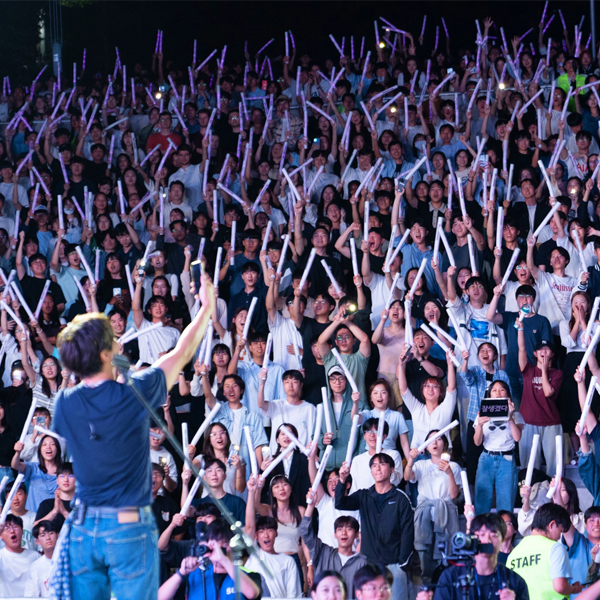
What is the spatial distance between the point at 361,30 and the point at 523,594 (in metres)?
12.0

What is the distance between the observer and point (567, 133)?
10.3m

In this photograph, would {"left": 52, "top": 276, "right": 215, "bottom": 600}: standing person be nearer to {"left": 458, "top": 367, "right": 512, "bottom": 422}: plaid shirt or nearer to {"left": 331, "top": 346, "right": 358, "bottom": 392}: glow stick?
{"left": 331, "top": 346, "right": 358, "bottom": 392}: glow stick

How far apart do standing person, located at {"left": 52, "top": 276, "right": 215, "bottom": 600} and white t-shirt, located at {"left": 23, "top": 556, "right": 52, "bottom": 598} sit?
12.3 feet

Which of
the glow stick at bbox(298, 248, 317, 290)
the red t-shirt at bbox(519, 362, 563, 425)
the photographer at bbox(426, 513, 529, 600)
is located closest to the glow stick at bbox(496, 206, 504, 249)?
the red t-shirt at bbox(519, 362, 563, 425)

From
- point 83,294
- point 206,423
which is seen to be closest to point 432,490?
point 206,423

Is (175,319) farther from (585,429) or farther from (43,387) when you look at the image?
(585,429)

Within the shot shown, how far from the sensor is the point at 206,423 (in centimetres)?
688

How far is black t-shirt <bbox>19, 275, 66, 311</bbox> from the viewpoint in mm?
9008

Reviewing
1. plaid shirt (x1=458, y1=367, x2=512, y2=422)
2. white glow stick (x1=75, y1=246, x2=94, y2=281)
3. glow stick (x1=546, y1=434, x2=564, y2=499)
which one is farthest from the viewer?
white glow stick (x1=75, y1=246, x2=94, y2=281)

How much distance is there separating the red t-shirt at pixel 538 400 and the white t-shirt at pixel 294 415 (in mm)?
1631

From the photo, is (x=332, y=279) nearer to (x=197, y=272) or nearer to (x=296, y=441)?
(x=296, y=441)

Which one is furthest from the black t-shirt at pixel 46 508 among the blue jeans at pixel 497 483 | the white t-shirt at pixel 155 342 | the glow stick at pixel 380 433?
the blue jeans at pixel 497 483

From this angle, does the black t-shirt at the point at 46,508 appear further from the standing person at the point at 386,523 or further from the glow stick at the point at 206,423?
the standing person at the point at 386,523

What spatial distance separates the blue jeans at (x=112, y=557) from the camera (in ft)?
9.52
